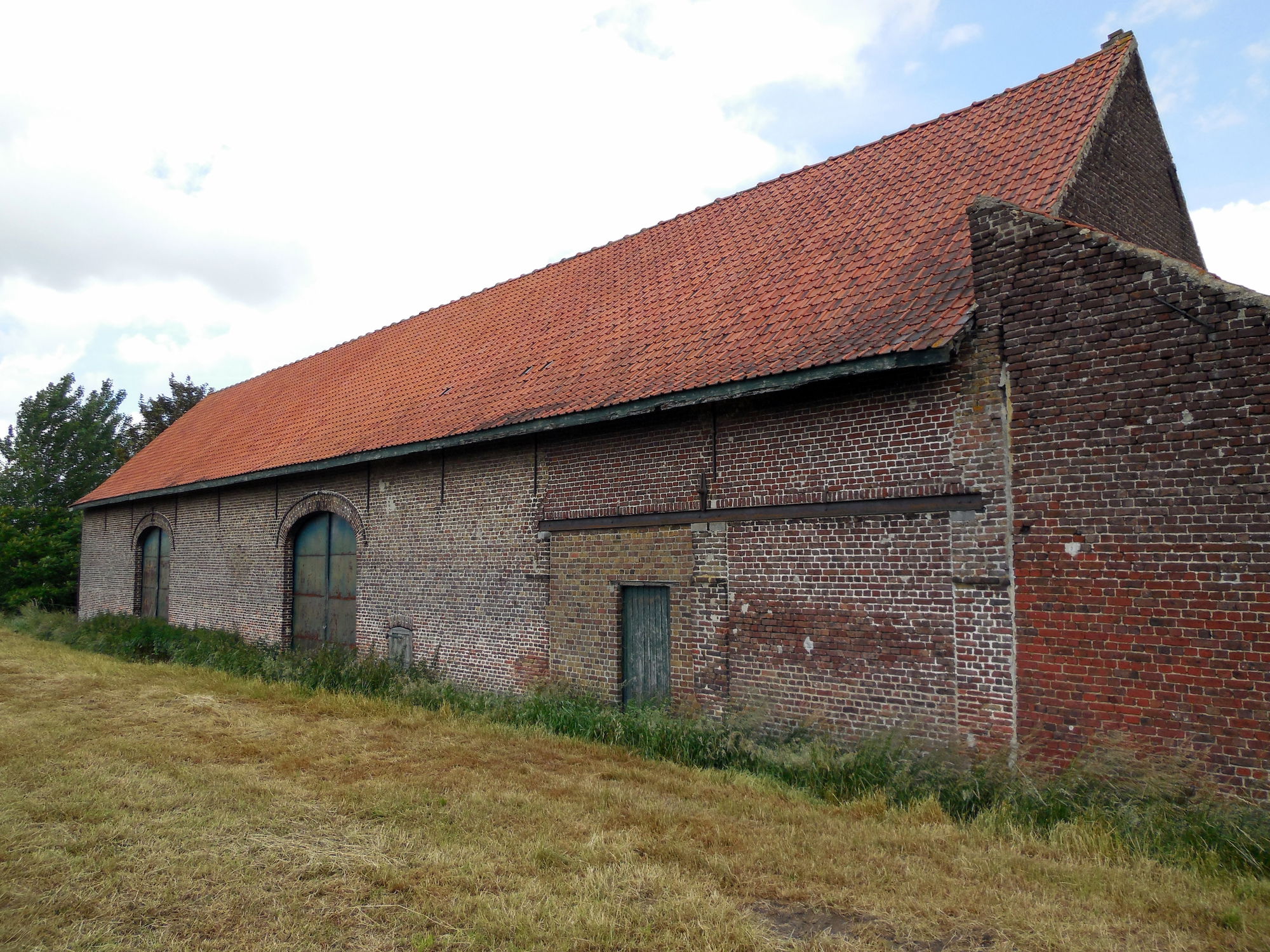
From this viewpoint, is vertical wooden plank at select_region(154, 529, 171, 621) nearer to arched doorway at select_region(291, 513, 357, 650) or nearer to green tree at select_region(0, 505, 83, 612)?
arched doorway at select_region(291, 513, 357, 650)

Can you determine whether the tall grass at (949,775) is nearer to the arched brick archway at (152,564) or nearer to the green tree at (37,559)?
the arched brick archway at (152,564)

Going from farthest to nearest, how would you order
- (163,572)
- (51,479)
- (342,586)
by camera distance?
(51,479), (163,572), (342,586)

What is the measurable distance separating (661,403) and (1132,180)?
535 centimetres

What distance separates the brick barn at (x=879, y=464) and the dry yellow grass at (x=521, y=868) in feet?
4.94

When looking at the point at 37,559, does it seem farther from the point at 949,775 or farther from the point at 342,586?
the point at 949,775

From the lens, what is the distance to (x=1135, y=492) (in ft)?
18.8

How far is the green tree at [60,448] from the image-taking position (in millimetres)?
32438

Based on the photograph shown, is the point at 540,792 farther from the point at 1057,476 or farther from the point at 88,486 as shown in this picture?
the point at 88,486

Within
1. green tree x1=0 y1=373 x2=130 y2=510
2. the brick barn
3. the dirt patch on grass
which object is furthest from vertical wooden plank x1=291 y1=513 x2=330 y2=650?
green tree x1=0 y1=373 x2=130 y2=510

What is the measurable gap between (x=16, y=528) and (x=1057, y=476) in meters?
30.7

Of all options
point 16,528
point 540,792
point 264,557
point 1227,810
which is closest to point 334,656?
point 264,557

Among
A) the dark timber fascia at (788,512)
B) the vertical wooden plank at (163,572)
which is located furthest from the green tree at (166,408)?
the dark timber fascia at (788,512)

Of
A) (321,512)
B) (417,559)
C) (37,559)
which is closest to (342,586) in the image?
(321,512)

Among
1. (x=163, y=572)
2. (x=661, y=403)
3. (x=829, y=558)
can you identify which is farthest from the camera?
(x=163, y=572)
